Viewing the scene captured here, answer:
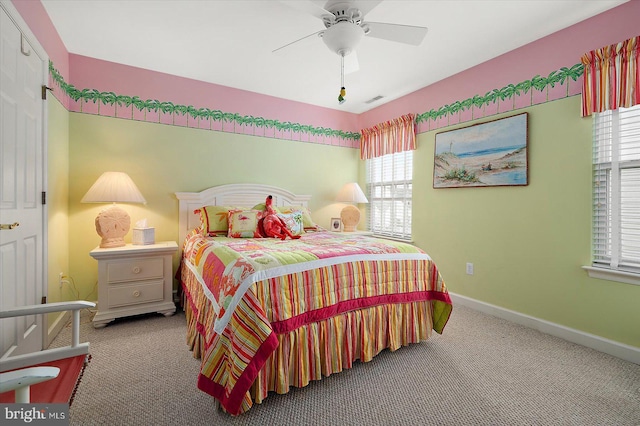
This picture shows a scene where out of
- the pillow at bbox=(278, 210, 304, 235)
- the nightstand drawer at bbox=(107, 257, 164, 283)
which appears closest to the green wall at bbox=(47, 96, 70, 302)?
the nightstand drawer at bbox=(107, 257, 164, 283)

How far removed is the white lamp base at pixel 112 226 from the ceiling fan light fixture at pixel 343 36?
2455mm

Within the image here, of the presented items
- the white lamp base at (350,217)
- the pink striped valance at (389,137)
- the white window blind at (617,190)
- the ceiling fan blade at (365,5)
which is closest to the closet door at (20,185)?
the ceiling fan blade at (365,5)

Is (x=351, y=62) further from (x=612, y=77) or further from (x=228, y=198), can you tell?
(x=228, y=198)

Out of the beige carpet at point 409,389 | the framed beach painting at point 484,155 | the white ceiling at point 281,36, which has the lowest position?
the beige carpet at point 409,389

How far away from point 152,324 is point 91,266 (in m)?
0.98

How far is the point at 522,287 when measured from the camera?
8.93 feet

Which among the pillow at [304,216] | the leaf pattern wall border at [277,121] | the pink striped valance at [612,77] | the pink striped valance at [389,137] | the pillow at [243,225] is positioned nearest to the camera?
the pink striped valance at [612,77]

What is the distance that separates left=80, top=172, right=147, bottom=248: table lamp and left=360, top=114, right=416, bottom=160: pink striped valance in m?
3.10

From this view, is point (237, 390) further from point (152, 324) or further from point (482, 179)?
point (482, 179)

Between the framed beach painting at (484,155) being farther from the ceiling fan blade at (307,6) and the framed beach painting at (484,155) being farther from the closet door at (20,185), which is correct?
the closet door at (20,185)

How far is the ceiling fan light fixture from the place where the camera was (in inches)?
75.3

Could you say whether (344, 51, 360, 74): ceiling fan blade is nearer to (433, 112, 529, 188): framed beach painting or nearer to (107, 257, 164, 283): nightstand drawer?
(433, 112, 529, 188): framed beach painting

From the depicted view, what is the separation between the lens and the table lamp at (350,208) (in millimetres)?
4090

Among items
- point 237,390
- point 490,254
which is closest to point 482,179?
point 490,254
